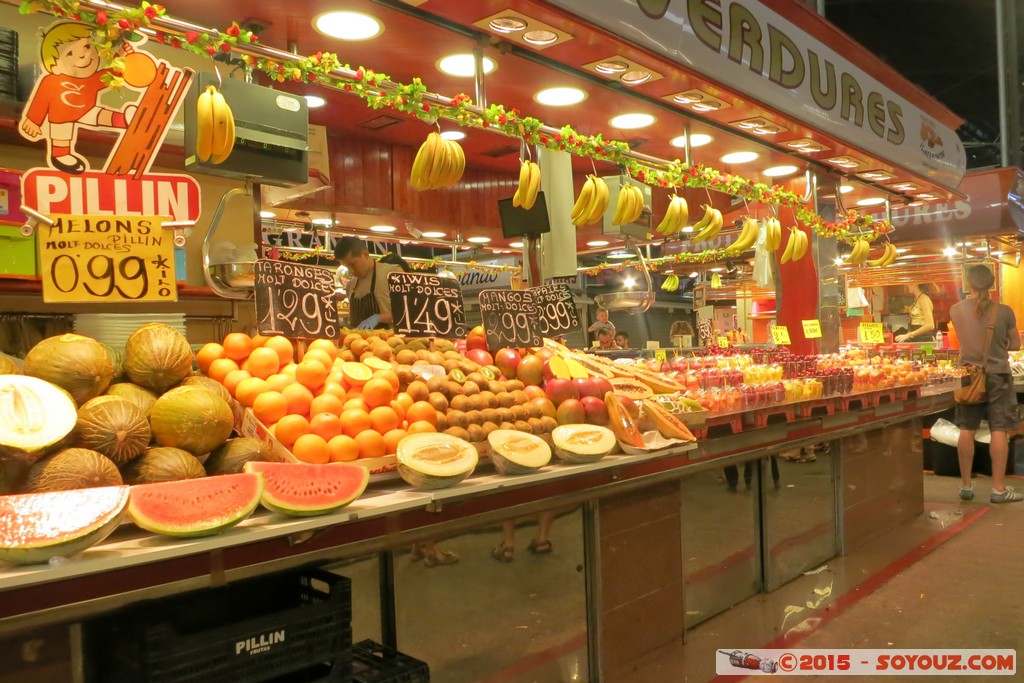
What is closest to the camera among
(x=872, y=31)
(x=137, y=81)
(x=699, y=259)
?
(x=137, y=81)

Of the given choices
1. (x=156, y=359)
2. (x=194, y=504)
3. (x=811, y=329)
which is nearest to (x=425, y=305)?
(x=156, y=359)

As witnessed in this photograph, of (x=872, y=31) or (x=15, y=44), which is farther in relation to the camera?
(x=872, y=31)

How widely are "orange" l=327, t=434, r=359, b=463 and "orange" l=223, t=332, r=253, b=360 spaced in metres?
0.53

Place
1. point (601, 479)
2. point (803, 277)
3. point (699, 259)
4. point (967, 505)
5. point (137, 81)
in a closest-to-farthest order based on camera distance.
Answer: point (137, 81) → point (601, 479) → point (967, 505) → point (803, 277) → point (699, 259)

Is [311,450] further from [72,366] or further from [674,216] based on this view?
[674,216]

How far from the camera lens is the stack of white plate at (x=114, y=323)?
3.03 metres

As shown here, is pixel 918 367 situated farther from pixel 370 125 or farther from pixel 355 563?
pixel 355 563

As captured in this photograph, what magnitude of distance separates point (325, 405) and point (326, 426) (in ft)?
0.34

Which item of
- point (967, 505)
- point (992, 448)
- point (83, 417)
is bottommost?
point (967, 505)

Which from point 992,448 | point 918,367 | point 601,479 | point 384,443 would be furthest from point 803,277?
point 384,443

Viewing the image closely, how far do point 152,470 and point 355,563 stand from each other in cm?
75

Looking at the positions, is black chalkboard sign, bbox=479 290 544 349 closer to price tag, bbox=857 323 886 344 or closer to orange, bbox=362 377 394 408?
orange, bbox=362 377 394 408

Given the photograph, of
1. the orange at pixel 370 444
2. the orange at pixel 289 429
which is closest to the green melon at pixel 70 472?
the orange at pixel 289 429

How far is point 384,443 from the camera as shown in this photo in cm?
243
